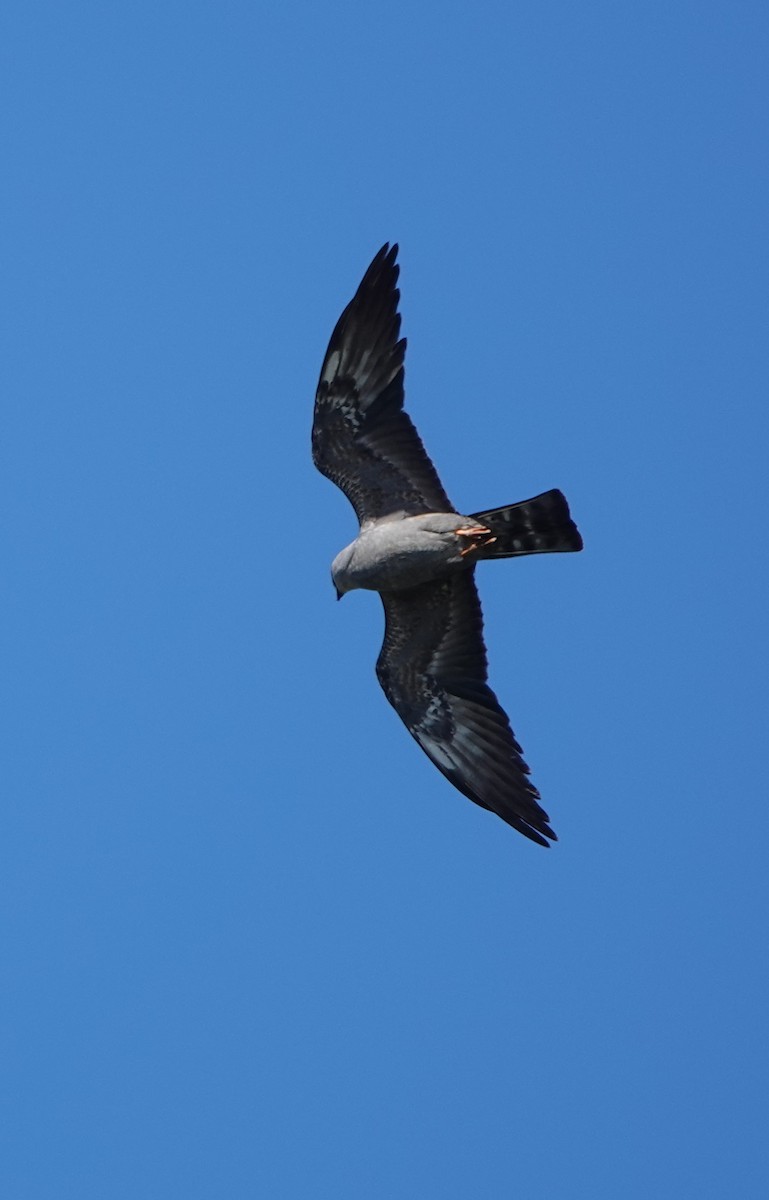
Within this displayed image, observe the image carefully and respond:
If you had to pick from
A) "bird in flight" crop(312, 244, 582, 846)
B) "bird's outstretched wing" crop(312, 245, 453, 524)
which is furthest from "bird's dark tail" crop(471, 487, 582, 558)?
"bird's outstretched wing" crop(312, 245, 453, 524)

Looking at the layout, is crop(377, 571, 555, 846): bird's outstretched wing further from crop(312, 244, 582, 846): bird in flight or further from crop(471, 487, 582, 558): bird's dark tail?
crop(471, 487, 582, 558): bird's dark tail

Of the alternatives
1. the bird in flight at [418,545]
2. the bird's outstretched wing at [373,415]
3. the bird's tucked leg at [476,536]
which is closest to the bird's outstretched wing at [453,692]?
the bird in flight at [418,545]

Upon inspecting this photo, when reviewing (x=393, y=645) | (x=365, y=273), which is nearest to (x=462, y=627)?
(x=393, y=645)

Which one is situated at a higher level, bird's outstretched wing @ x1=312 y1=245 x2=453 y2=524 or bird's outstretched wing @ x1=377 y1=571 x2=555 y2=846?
bird's outstretched wing @ x1=312 y1=245 x2=453 y2=524

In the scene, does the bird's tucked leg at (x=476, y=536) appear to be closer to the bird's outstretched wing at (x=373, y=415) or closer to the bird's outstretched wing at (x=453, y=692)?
the bird's outstretched wing at (x=373, y=415)

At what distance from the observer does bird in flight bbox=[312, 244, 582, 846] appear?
39.5ft

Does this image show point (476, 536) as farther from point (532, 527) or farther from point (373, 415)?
point (373, 415)

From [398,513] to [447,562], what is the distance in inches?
21.2

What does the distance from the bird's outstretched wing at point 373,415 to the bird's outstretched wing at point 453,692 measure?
2.31 feet

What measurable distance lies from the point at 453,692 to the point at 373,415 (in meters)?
2.13

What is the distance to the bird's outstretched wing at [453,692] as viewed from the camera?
41.1ft

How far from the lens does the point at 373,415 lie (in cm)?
1233

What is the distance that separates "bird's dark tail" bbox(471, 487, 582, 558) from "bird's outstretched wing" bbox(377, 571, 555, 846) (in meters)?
0.52

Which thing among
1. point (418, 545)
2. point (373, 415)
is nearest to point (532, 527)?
point (418, 545)
